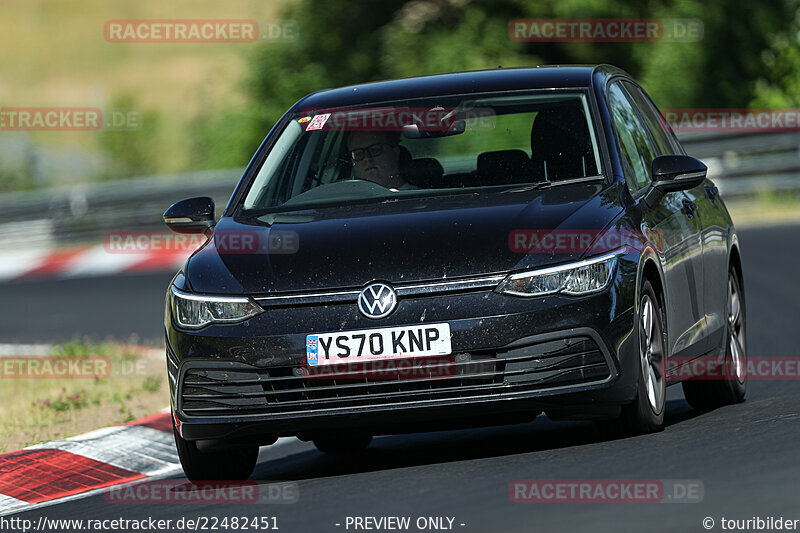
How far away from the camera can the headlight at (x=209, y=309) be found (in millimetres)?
7031

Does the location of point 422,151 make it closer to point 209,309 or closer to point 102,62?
point 209,309

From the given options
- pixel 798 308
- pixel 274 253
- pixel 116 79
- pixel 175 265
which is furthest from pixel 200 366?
pixel 116 79

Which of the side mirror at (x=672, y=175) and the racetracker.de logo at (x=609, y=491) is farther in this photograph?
the side mirror at (x=672, y=175)

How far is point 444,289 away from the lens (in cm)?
680

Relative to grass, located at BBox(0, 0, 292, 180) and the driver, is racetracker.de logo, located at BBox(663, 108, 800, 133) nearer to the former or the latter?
the driver

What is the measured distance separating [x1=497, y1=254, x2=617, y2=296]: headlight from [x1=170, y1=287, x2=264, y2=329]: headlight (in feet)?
3.38

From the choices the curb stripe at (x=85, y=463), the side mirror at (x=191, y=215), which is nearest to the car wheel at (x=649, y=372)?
the side mirror at (x=191, y=215)

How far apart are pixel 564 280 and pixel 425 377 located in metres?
0.66

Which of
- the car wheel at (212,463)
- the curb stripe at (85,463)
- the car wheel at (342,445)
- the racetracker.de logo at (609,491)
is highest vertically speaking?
the racetracker.de logo at (609,491)

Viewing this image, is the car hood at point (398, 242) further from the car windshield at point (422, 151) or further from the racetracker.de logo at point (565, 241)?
the car windshield at point (422, 151)

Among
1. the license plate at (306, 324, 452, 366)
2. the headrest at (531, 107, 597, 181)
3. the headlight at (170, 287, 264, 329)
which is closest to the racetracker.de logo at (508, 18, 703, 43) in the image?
the headrest at (531, 107, 597, 181)

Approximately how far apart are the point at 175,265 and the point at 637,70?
10.7 metres

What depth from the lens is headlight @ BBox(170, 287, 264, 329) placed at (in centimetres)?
703

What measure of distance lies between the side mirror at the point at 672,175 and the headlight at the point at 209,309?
1933 mm
